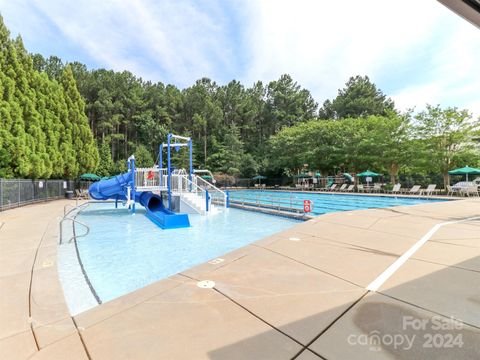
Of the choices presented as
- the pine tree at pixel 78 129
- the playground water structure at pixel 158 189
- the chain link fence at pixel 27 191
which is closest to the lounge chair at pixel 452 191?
the playground water structure at pixel 158 189

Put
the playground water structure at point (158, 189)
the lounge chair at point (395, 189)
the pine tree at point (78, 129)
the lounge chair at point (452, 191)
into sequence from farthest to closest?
the pine tree at point (78, 129) → the lounge chair at point (395, 189) → the lounge chair at point (452, 191) → the playground water structure at point (158, 189)

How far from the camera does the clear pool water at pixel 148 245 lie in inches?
240

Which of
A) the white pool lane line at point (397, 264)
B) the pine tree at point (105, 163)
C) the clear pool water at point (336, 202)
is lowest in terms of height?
the clear pool water at point (336, 202)

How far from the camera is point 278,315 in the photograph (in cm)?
276

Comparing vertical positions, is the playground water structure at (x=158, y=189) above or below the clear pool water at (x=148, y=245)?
above

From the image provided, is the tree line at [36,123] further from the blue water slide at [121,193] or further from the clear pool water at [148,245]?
the clear pool water at [148,245]

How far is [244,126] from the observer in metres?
56.2

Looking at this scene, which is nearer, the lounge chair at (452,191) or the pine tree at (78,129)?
the lounge chair at (452,191)

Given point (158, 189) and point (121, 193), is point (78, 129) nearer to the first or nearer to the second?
point (121, 193)

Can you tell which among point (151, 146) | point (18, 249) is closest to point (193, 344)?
point (18, 249)

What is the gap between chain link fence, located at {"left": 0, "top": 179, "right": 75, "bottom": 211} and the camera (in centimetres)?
1496

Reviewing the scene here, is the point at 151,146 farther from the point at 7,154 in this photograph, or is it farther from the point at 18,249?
the point at 18,249

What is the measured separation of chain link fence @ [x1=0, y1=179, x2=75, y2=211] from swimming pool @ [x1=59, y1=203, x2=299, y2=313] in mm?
5310

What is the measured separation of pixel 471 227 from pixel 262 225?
7871mm
